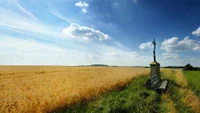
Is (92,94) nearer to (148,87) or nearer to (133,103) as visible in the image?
(133,103)

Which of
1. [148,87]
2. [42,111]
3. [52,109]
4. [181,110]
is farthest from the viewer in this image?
[148,87]

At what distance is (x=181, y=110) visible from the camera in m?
7.42

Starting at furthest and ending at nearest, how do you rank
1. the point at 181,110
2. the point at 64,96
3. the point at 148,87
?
1. the point at 148,87
2. the point at 181,110
3. the point at 64,96

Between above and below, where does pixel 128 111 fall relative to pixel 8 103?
below

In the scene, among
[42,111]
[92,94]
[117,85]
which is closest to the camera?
[42,111]

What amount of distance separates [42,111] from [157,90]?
740 cm

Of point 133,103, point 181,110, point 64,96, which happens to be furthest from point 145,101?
point 64,96

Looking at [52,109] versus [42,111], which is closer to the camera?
[42,111]

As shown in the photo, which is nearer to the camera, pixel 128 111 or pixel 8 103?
pixel 8 103

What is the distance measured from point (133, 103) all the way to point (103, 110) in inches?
62.2

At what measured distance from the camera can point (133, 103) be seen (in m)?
7.39

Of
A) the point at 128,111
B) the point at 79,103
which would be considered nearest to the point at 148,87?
the point at 128,111

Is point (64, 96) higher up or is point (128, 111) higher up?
point (64, 96)

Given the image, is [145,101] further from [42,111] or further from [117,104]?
[42,111]
